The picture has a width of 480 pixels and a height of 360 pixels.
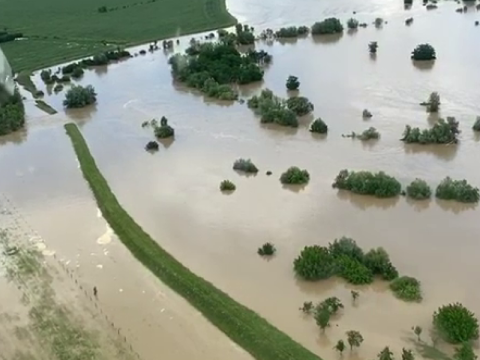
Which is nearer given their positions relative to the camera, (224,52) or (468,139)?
(468,139)

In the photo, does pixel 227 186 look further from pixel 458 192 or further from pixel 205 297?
pixel 458 192

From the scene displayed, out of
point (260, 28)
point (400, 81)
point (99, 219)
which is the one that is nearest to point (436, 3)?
point (260, 28)

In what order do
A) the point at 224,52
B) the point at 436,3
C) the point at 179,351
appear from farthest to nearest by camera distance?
the point at 436,3 → the point at 224,52 → the point at 179,351

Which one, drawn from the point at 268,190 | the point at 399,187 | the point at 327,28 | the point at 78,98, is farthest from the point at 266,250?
the point at 327,28

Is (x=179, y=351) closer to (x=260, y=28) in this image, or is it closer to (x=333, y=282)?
(x=333, y=282)

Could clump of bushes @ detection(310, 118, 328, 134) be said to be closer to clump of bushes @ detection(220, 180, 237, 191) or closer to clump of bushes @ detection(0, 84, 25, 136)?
clump of bushes @ detection(220, 180, 237, 191)

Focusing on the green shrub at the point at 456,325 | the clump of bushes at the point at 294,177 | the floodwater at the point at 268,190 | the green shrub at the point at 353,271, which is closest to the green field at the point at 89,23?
the floodwater at the point at 268,190

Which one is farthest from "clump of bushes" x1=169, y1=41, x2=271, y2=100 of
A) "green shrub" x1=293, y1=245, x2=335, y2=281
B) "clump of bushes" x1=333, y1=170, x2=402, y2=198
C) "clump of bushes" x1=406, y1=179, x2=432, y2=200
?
"green shrub" x1=293, y1=245, x2=335, y2=281
